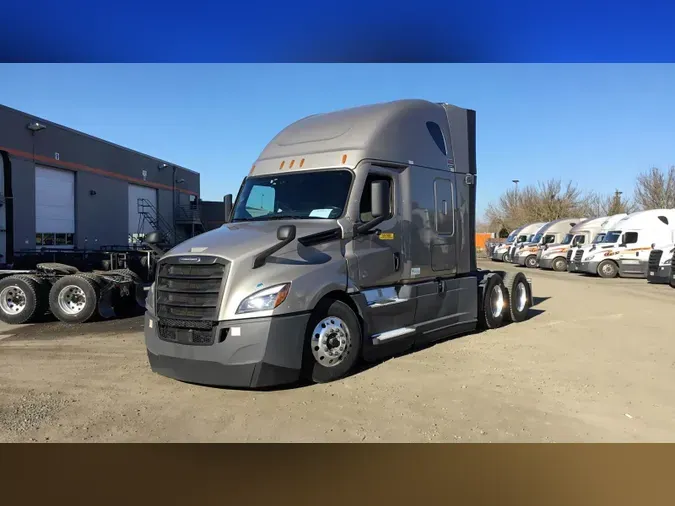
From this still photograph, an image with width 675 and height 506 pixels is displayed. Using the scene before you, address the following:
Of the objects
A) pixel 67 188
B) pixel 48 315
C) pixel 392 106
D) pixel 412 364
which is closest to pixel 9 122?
pixel 67 188

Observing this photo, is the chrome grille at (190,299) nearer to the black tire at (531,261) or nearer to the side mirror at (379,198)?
the side mirror at (379,198)

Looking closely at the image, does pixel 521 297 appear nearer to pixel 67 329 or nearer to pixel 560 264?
pixel 67 329

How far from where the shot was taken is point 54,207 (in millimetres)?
26781

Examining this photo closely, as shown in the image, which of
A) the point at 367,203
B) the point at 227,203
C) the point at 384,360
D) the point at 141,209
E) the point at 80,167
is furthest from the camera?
the point at 141,209

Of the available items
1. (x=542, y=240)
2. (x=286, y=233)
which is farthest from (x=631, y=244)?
(x=286, y=233)

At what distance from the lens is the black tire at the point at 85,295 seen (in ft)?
34.8

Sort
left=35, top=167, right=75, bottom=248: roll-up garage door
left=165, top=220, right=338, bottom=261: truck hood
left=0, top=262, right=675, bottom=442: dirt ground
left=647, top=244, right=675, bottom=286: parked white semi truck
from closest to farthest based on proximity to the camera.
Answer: left=0, top=262, right=675, bottom=442: dirt ground, left=165, top=220, right=338, bottom=261: truck hood, left=647, top=244, right=675, bottom=286: parked white semi truck, left=35, top=167, right=75, bottom=248: roll-up garage door

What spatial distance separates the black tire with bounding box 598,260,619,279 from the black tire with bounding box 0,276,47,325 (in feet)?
73.9

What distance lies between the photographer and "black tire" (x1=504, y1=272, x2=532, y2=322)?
10.3 m

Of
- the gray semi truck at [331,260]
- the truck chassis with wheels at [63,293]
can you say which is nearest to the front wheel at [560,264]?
the gray semi truck at [331,260]

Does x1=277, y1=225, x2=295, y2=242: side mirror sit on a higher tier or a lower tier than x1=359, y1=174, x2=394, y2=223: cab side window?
lower

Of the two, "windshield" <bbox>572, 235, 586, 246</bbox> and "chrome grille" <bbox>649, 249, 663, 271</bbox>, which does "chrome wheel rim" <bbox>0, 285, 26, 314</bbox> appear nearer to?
"chrome grille" <bbox>649, 249, 663, 271</bbox>

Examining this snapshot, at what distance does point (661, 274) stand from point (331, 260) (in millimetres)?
17695

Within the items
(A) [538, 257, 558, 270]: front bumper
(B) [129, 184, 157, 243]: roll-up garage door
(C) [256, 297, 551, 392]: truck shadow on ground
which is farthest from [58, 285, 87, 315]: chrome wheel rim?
(A) [538, 257, 558, 270]: front bumper
